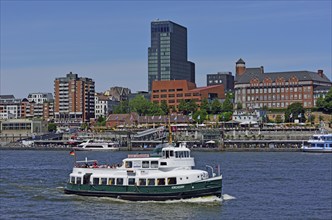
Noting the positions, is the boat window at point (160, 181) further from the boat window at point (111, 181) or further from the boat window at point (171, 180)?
the boat window at point (111, 181)

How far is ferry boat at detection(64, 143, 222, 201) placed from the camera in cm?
6031

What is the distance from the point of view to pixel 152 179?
6134 centimetres

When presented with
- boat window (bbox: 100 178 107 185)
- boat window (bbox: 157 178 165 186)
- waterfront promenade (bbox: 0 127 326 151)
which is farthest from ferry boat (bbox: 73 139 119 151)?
boat window (bbox: 157 178 165 186)

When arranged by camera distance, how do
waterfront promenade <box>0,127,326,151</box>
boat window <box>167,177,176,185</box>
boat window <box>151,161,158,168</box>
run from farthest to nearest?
1. waterfront promenade <box>0,127,326,151</box>
2. boat window <box>151,161,158,168</box>
3. boat window <box>167,177,176,185</box>

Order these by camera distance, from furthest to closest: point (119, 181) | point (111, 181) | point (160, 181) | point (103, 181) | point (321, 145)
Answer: point (321, 145) < point (103, 181) < point (111, 181) < point (119, 181) < point (160, 181)

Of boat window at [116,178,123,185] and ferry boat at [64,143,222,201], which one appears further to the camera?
boat window at [116,178,123,185]

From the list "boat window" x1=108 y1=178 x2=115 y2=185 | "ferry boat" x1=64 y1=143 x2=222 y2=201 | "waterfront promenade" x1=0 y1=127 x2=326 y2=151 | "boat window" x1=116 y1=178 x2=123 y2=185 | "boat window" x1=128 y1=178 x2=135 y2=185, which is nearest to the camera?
"ferry boat" x1=64 y1=143 x2=222 y2=201

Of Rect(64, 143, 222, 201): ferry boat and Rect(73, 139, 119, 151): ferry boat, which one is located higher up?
Rect(73, 139, 119, 151): ferry boat

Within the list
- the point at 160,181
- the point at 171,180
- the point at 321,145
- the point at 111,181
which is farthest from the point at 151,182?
the point at 321,145

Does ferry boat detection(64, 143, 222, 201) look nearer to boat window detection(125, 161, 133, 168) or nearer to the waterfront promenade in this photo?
boat window detection(125, 161, 133, 168)

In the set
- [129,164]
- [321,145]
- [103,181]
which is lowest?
[103,181]

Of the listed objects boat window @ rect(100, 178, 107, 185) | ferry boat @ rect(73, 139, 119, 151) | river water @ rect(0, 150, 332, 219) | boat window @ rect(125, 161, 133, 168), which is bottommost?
river water @ rect(0, 150, 332, 219)

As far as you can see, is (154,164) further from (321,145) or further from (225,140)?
(225,140)

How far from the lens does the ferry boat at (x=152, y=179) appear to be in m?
60.3
